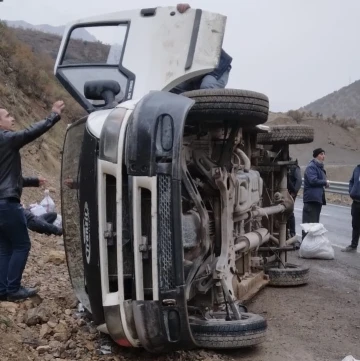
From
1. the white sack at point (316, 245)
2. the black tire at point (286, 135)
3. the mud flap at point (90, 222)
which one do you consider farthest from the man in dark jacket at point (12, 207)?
the white sack at point (316, 245)

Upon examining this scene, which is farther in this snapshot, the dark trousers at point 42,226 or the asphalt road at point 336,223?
the asphalt road at point 336,223

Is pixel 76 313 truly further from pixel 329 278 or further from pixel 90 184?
pixel 329 278

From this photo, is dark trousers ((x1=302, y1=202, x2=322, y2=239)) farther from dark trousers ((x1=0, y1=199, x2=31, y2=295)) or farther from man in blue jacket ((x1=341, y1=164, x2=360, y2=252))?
dark trousers ((x1=0, y1=199, x2=31, y2=295))

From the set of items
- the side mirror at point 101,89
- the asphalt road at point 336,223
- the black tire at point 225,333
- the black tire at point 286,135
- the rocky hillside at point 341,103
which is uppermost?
the rocky hillside at point 341,103

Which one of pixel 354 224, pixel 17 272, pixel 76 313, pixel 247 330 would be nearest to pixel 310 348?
pixel 247 330

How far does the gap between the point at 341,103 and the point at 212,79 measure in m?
94.0

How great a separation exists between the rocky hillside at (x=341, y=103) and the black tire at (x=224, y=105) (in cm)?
8889

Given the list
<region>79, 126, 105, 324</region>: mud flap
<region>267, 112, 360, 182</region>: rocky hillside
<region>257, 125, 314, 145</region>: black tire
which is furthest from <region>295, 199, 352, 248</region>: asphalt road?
<region>267, 112, 360, 182</region>: rocky hillside

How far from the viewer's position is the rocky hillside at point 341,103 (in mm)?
92188

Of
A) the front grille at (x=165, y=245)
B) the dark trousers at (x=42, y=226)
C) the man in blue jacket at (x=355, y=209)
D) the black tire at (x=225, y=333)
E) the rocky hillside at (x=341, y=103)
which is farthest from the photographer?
the rocky hillside at (x=341, y=103)

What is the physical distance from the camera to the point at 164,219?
3.68 m

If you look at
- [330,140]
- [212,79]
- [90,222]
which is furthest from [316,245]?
[330,140]

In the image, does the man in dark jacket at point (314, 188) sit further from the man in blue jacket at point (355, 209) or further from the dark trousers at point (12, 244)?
the dark trousers at point (12, 244)

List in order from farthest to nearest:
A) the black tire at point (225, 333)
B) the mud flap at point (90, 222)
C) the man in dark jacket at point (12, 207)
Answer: the man in dark jacket at point (12, 207), the black tire at point (225, 333), the mud flap at point (90, 222)
